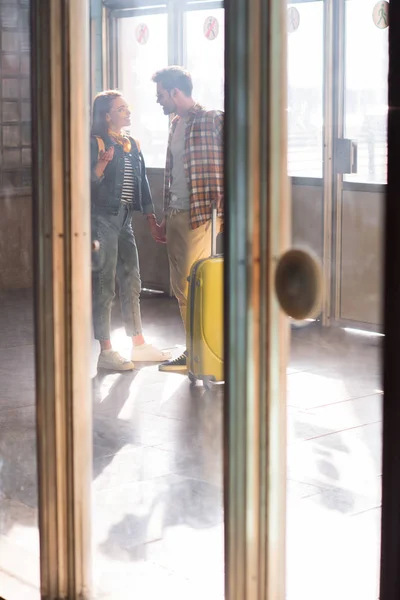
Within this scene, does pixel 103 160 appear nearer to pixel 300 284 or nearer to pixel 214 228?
pixel 214 228

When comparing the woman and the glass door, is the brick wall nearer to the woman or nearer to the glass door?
the woman

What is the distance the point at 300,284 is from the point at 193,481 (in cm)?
69

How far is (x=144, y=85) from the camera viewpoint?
2.46 meters

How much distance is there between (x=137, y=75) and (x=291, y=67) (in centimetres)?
52

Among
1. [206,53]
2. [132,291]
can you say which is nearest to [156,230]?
[132,291]

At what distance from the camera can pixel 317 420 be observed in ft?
7.91

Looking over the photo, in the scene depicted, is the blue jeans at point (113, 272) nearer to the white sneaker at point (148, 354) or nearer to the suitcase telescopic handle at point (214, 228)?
the white sneaker at point (148, 354)

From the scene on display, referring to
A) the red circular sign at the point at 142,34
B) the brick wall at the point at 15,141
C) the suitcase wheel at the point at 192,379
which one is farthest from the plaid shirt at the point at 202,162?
the brick wall at the point at 15,141

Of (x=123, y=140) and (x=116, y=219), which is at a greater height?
(x=123, y=140)

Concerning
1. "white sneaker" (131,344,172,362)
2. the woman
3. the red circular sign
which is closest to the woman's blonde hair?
the woman

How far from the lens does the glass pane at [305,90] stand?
6.72 feet

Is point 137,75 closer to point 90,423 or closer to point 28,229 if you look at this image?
point 28,229

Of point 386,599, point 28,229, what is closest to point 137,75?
point 28,229

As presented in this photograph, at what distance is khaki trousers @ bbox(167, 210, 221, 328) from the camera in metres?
2.38
